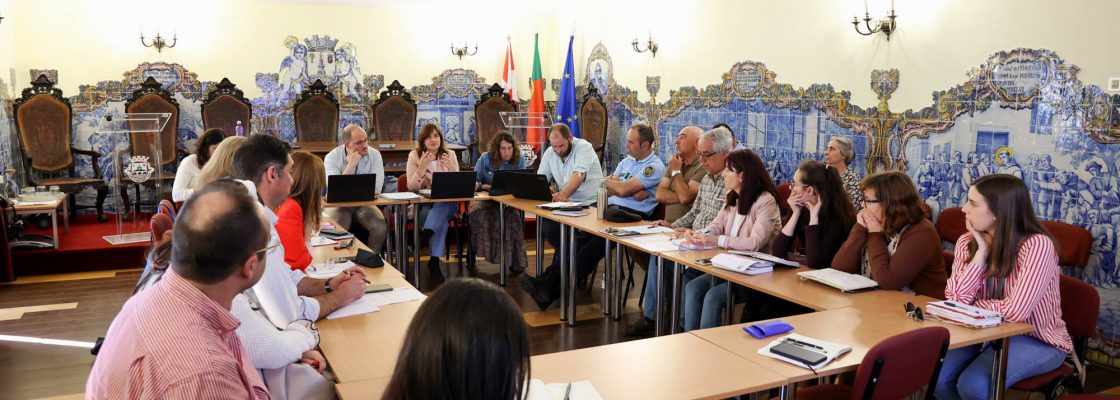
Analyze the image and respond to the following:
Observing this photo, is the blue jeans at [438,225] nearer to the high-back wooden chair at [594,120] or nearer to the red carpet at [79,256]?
the red carpet at [79,256]

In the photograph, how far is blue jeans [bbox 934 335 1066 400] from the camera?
3.09 metres

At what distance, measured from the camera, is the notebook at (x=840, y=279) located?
11.8 ft

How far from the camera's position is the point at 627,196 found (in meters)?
6.25

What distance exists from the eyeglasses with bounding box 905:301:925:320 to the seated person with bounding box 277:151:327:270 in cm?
249

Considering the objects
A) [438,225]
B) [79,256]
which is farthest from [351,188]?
[79,256]

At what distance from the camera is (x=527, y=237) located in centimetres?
872

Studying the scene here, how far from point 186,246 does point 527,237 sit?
705 centimetres

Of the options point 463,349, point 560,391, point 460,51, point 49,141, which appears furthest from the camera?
point 460,51

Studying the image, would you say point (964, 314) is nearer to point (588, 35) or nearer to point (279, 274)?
point (279, 274)

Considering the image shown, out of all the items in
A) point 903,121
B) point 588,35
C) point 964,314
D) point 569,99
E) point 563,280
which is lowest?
point 563,280

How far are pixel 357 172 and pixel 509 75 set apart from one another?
174 inches

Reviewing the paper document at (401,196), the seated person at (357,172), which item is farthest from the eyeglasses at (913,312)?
the seated person at (357,172)

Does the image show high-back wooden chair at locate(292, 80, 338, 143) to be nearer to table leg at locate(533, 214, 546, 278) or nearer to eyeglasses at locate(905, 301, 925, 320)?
table leg at locate(533, 214, 546, 278)

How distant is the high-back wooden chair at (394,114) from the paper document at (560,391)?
27.6 ft
